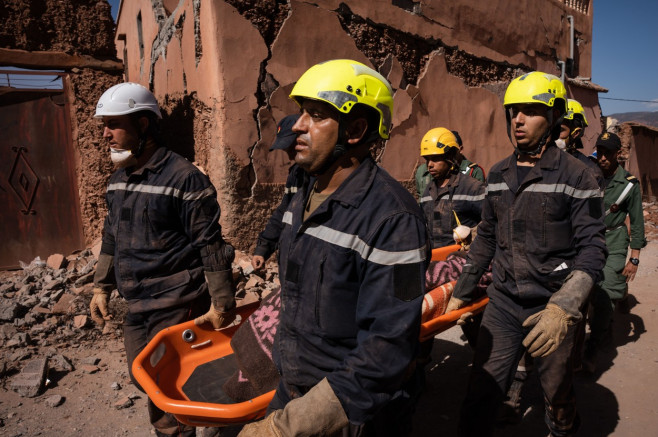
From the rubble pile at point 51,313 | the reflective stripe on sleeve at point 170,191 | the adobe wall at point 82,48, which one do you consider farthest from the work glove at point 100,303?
the adobe wall at point 82,48

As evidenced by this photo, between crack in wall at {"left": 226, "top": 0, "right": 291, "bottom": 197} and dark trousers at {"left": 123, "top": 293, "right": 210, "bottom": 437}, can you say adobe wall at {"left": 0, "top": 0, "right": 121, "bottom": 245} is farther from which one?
dark trousers at {"left": 123, "top": 293, "right": 210, "bottom": 437}

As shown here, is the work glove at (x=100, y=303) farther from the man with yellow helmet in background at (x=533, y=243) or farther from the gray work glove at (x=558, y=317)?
the gray work glove at (x=558, y=317)

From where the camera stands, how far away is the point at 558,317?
2.04 meters

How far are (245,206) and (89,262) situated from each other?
6.62ft

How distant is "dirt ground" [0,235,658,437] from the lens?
321 centimetres

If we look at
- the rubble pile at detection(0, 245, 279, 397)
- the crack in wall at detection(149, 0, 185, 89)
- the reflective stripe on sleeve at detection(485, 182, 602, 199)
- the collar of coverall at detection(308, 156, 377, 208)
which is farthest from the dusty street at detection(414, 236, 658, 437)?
the crack in wall at detection(149, 0, 185, 89)

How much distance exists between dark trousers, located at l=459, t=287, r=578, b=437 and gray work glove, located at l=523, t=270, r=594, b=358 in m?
0.42

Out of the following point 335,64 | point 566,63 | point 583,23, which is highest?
point 583,23

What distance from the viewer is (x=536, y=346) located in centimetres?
200

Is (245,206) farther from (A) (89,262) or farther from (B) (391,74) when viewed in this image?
(B) (391,74)

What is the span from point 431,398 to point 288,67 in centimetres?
378

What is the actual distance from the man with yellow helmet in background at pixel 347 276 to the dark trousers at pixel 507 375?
102 centimetres

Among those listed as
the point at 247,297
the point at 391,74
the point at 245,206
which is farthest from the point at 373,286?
the point at 391,74

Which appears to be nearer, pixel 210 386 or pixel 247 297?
pixel 210 386
